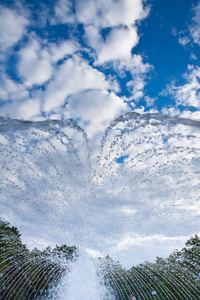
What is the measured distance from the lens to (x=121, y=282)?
20766 millimetres

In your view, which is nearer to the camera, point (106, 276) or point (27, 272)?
point (106, 276)

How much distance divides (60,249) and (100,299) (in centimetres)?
3025

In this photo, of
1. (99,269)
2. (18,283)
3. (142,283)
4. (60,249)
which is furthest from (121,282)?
(60,249)

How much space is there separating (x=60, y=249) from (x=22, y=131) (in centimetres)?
3640

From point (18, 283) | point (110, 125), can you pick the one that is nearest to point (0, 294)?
point (18, 283)

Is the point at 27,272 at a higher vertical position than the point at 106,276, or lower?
lower

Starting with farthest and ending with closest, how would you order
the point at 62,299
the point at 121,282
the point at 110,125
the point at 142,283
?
the point at 142,283 < the point at 121,282 < the point at 62,299 < the point at 110,125

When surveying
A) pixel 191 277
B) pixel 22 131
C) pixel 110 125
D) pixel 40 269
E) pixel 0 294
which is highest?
pixel 110 125

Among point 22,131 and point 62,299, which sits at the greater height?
point 22,131

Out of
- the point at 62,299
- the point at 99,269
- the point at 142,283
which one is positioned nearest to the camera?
the point at 62,299

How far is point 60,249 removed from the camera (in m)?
42.3

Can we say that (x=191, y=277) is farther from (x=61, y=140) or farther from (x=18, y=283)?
(x=61, y=140)

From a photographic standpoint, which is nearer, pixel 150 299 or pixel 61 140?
pixel 61 140

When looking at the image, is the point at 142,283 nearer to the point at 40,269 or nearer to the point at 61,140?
the point at 40,269
